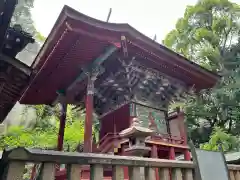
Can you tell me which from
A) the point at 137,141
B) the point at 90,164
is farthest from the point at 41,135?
Result: the point at 90,164

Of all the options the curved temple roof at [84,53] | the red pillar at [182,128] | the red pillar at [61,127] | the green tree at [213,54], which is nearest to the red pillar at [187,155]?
the red pillar at [182,128]

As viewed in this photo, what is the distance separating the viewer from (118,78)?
22.1 ft

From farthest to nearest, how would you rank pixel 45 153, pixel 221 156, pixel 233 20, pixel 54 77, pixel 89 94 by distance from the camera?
pixel 233 20 → pixel 54 77 → pixel 89 94 → pixel 221 156 → pixel 45 153

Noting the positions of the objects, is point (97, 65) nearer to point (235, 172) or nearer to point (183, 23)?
point (235, 172)

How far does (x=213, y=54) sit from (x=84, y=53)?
12063 mm

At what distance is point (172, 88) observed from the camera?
7.56 metres

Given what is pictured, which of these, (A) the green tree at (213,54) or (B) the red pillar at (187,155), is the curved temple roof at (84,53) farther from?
(A) the green tree at (213,54)

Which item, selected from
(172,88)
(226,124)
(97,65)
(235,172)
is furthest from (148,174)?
(226,124)

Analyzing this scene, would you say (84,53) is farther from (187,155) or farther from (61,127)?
(187,155)

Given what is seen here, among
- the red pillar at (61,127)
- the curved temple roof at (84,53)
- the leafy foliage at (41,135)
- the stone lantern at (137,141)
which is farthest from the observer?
the leafy foliage at (41,135)

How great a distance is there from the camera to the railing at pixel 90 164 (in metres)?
1.75

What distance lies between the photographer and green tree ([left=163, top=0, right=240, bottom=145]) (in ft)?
46.8

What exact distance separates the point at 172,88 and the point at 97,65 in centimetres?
280

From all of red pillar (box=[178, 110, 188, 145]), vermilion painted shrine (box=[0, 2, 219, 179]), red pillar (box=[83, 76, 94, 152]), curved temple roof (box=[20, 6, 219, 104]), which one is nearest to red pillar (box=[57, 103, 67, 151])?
vermilion painted shrine (box=[0, 2, 219, 179])
